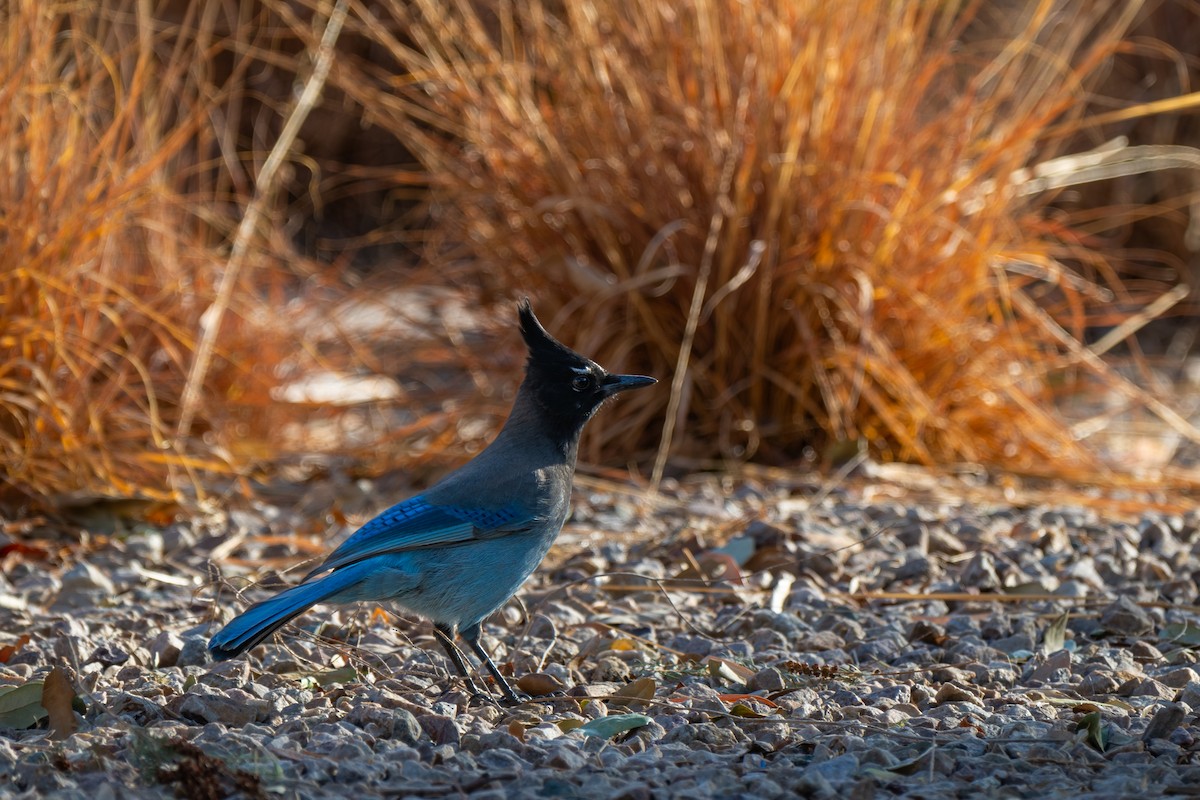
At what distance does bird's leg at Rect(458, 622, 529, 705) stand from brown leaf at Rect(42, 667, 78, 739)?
797 millimetres

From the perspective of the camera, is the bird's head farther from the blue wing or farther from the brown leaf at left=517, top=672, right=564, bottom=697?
the brown leaf at left=517, top=672, right=564, bottom=697

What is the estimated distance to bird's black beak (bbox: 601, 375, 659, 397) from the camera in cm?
330

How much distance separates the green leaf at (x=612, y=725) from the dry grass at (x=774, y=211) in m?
2.21

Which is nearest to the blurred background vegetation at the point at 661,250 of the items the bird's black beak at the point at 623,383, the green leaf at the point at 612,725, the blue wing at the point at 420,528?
the bird's black beak at the point at 623,383

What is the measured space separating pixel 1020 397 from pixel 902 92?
1.10m

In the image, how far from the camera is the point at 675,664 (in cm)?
305

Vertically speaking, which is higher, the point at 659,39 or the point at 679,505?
the point at 659,39

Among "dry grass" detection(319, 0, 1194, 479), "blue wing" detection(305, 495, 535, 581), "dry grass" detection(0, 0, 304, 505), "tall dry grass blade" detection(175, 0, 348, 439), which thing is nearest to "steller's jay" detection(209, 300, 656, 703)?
"blue wing" detection(305, 495, 535, 581)

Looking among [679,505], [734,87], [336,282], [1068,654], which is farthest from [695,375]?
[1068,654]

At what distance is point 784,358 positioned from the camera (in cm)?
492

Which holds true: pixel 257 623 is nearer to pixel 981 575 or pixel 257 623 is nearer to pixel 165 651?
pixel 165 651

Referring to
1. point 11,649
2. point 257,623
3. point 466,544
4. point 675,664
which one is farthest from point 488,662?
point 11,649

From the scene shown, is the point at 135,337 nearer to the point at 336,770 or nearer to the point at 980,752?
the point at 336,770

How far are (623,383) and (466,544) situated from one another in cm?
56
